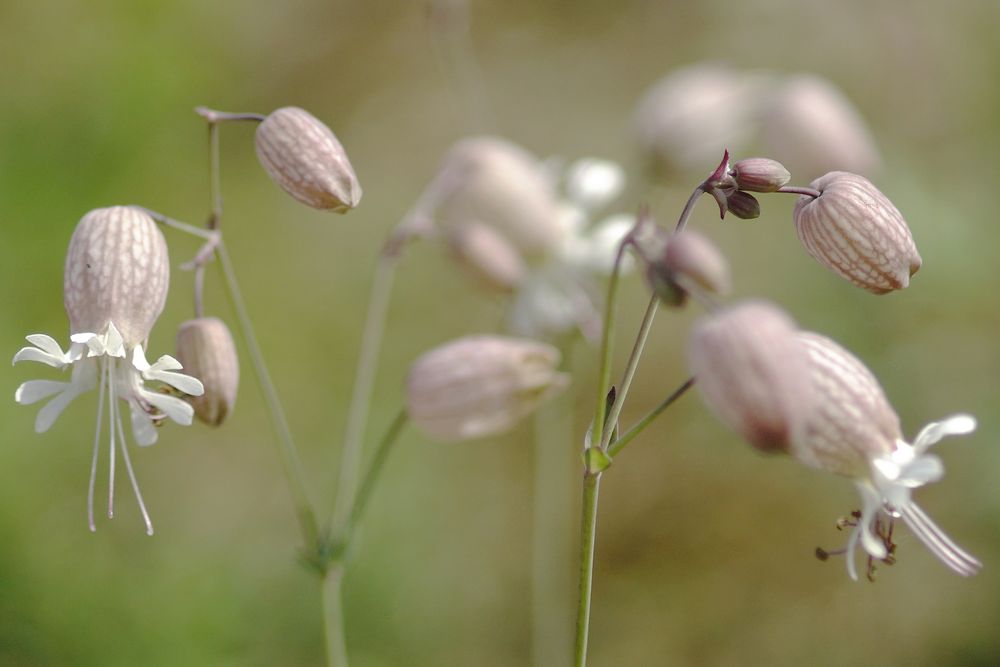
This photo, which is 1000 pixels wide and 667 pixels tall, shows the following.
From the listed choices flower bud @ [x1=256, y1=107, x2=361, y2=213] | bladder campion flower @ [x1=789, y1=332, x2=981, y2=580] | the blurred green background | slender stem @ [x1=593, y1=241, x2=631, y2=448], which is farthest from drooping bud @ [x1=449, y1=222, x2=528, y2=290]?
bladder campion flower @ [x1=789, y1=332, x2=981, y2=580]

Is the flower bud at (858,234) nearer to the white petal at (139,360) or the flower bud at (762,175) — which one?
the flower bud at (762,175)

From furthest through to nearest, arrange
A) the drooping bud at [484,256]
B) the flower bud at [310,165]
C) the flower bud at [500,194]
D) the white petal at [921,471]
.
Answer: the flower bud at [500,194] < the drooping bud at [484,256] < the flower bud at [310,165] < the white petal at [921,471]

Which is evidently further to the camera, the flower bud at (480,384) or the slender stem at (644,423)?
the flower bud at (480,384)

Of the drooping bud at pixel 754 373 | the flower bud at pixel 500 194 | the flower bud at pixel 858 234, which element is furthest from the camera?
the flower bud at pixel 500 194

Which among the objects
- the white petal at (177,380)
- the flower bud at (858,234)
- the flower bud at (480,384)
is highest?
the flower bud at (858,234)

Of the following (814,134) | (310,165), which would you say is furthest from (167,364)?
(814,134)

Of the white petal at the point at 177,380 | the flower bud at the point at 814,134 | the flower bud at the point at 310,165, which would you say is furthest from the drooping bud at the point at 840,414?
the flower bud at the point at 814,134

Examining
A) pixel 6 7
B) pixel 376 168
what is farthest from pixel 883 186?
pixel 6 7
